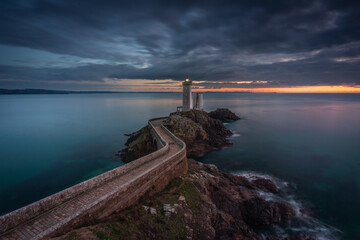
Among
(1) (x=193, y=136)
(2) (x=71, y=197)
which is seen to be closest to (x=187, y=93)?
(1) (x=193, y=136)

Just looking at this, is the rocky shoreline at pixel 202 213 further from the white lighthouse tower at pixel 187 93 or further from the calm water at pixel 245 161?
the white lighthouse tower at pixel 187 93

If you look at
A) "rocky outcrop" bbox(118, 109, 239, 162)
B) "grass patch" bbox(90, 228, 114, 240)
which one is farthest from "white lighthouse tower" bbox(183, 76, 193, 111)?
"grass patch" bbox(90, 228, 114, 240)

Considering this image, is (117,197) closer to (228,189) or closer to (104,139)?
(228,189)

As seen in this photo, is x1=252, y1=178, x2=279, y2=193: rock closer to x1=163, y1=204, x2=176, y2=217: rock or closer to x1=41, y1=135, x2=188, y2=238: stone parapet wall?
x1=41, y1=135, x2=188, y2=238: stone parapet wall

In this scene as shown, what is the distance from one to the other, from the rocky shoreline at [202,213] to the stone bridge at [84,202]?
0.61m

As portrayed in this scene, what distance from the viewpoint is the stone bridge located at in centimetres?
888

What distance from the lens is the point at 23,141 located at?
42719 mm

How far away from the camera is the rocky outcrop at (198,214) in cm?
1080

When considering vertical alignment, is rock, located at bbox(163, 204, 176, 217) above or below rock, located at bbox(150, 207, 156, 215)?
below

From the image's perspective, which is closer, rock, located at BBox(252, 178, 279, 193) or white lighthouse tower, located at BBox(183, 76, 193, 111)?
rock, located at BBox(252, 178, 279, 193)

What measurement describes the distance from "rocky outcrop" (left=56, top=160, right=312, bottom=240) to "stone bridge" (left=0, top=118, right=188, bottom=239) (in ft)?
2.11

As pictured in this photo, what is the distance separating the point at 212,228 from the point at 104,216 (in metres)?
7.91

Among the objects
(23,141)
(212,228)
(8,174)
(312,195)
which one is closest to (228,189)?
(212,228)

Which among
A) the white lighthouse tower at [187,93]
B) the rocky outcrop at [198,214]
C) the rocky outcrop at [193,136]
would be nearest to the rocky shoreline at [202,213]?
the rocky outcrop at [198,214]
